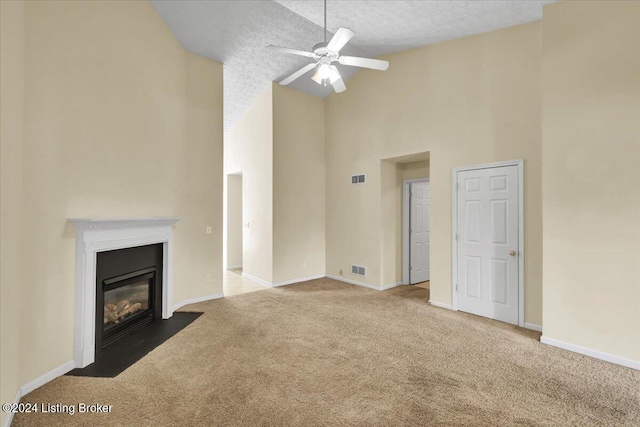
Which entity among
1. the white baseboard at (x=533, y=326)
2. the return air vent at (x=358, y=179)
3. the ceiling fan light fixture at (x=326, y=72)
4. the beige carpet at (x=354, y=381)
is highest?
the ceiling fan light fixture at (x=326, y=72)

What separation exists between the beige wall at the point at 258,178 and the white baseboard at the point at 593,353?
13.3ft

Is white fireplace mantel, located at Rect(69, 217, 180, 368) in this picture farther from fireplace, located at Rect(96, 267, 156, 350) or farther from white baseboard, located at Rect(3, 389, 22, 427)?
white baseboard, located at Rect(3, 389, 22, 427)

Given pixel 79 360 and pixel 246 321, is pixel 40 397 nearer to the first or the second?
pixel 79 360

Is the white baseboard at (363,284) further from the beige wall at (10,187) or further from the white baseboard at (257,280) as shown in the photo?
the beige wall at (10,187)

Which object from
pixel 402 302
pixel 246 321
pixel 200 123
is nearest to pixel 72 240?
pixel 246 321

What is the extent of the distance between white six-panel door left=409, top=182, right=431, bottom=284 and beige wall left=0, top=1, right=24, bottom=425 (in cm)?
521

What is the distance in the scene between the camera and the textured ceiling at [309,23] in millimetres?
3453

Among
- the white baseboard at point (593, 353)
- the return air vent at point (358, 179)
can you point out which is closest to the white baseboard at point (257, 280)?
the return air vent at point (358, 179)

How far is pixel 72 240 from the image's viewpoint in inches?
101

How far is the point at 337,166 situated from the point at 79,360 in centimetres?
473

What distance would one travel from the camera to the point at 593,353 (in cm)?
276

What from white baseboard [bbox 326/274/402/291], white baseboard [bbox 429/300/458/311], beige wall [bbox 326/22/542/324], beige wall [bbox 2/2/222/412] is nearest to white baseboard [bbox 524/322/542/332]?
beige wall [bbox 326/22/542/324]

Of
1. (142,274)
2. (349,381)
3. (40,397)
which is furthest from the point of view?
(142,274)

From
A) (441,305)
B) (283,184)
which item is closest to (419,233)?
(441,305)
